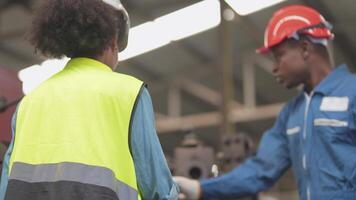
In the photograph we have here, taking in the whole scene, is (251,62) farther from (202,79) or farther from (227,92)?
(227,92)

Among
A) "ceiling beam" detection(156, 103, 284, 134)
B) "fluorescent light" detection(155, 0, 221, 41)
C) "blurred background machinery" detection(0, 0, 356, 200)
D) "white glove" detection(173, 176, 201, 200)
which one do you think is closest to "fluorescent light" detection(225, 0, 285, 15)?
"blurred background machinery" detection(0, 0, 356, 200)

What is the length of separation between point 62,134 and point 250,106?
199 inches

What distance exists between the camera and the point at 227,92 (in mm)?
4820

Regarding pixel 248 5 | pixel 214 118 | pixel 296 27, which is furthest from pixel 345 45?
pixel 296 27

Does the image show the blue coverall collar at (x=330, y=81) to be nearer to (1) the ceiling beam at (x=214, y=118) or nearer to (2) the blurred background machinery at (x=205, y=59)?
(2) the blurred background machinery at (x=205, y=59)

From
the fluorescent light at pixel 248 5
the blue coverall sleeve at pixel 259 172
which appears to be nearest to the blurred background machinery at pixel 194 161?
the blue coverall sleeve at pixel 259 172

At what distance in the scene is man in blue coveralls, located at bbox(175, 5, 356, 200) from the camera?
1.86m

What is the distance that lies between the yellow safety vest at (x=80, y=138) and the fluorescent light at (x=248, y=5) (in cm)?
314

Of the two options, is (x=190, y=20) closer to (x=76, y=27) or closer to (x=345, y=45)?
(x=345, y=45)

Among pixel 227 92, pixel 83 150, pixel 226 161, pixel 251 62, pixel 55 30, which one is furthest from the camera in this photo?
pixel 251 62

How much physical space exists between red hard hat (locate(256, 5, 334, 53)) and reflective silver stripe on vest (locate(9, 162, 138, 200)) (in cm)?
120

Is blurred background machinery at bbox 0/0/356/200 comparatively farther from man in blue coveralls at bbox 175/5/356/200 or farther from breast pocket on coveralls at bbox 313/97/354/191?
breast pocket on coveralls at bbox 313/97/354/191

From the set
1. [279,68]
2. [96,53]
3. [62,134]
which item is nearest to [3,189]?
[62,134]

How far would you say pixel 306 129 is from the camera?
197 centimetres
